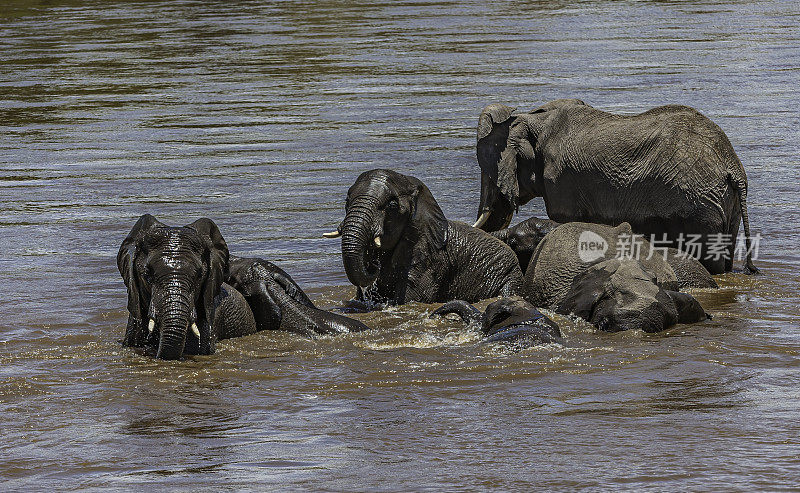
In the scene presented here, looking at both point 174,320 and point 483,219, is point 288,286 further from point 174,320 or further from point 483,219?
point 483,219

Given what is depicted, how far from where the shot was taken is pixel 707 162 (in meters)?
13.0

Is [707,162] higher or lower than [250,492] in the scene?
higher

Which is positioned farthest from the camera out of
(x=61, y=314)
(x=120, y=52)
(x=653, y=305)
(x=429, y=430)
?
(x=120, y=52)

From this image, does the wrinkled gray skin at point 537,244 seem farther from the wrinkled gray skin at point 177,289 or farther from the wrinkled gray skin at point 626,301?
the wrinkled gray skin at point 177,289

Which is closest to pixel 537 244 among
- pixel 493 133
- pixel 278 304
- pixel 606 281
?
pixel 606 281

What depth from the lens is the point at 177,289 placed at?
10.1 metres

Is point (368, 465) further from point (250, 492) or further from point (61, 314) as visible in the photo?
point (61, 314)

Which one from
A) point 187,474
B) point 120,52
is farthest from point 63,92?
point 187,474

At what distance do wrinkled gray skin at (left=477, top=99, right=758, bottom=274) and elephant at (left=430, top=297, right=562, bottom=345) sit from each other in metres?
2.78

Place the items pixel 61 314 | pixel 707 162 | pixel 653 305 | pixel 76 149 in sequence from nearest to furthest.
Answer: pixel 653 305 < pixel 61 314 < pixel 707 162 < pixel 76 149

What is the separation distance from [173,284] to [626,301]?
3497mm

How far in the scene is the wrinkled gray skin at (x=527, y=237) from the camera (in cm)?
1329

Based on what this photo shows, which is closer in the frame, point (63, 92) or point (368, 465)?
Answer: point (368, 465)

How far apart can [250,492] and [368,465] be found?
0.77 m
